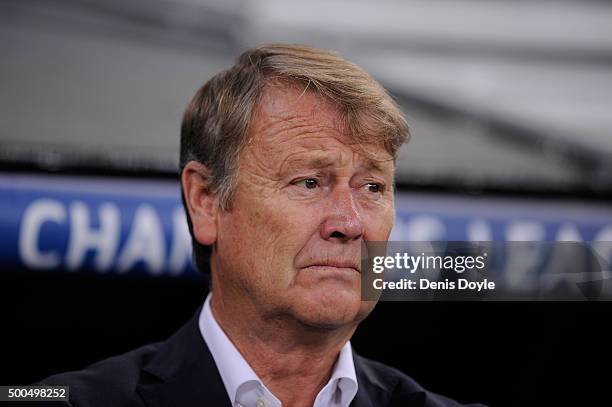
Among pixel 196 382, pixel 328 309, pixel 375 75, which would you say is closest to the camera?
pixel 328 309

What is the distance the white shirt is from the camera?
56.1 inches

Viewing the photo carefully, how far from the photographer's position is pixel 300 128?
1.37 m

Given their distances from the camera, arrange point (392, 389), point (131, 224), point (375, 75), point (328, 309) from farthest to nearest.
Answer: point (375, 75) < point (131, 224) < point (392, 389) < point (328, 309)

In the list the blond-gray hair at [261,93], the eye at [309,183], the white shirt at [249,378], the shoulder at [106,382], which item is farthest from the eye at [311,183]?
the shoulder at [106,382]

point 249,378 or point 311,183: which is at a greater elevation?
point 311,183

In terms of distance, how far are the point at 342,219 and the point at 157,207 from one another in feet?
2.01

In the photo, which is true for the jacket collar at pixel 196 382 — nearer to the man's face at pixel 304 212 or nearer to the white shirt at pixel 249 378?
the white shirt at pixel 249 378

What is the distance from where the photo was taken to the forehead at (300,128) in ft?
4.50

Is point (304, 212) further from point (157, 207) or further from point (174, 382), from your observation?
point (157, 207)

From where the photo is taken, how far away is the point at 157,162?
193 cm

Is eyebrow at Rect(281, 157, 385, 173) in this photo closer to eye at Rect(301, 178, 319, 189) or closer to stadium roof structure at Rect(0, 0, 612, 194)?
eye at Rect(301, 178, 319, 189)

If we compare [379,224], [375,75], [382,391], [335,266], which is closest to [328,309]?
[335,266]

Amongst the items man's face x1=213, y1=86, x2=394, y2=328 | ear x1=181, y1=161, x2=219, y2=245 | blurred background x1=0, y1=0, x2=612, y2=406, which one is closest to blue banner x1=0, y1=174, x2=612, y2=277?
blurred background x1=0, y1=0, x2=612, y2=406

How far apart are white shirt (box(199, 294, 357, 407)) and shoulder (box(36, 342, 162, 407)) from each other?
5.2 inches
